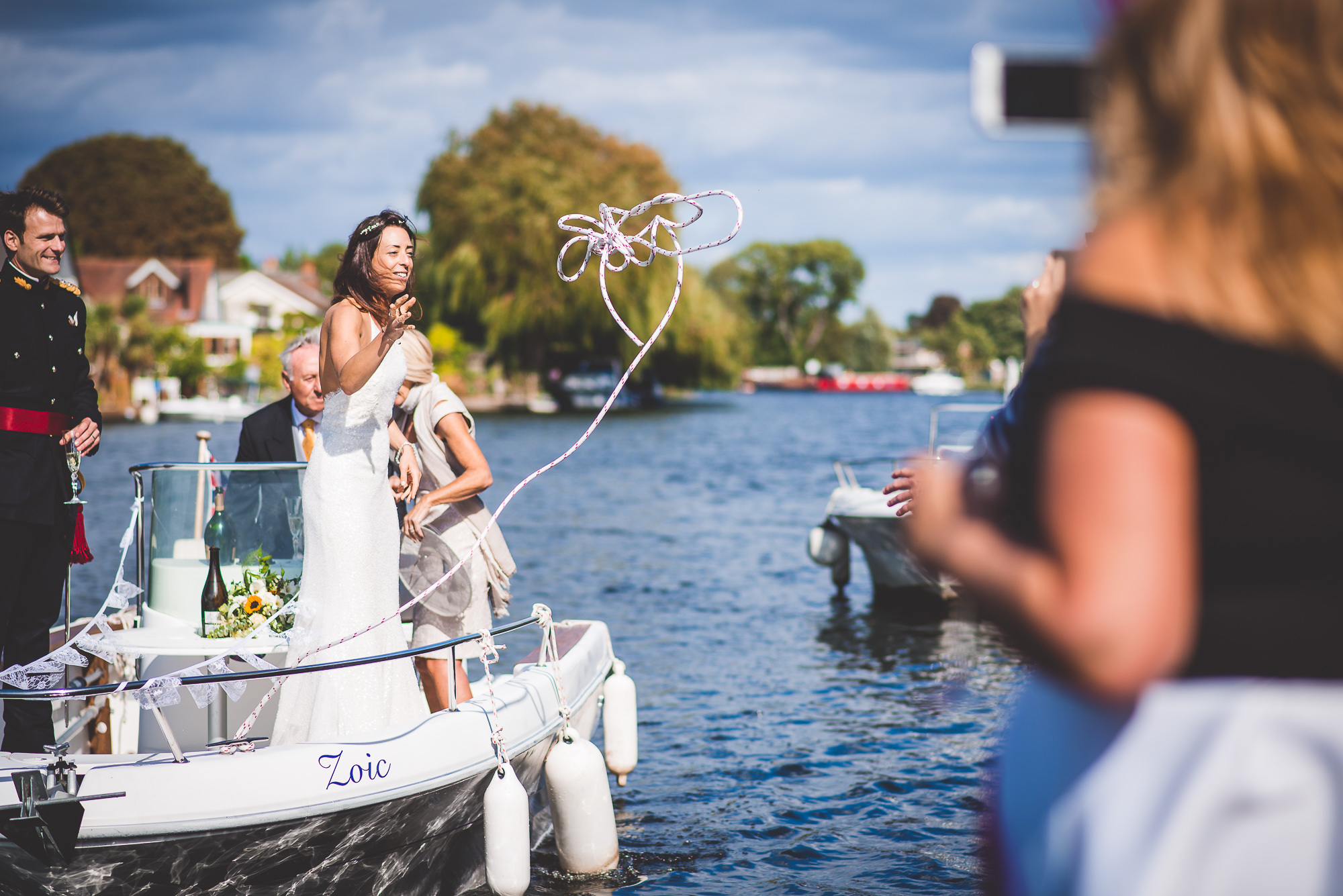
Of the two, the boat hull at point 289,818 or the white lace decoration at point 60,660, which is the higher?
the white lace decoration at point 60,660

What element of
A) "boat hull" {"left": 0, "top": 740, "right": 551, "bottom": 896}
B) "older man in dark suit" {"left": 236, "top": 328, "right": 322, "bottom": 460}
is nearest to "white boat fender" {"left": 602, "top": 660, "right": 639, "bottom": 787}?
"boat hull" {"left": 0, "top": 740, "right": 551, "bottom": 896}

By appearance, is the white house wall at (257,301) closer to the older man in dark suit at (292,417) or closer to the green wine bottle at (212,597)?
the older man in dark suit at (292,417)

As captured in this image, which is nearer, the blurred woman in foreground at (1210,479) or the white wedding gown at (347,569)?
the blurred woman in foreground at (1210,479)

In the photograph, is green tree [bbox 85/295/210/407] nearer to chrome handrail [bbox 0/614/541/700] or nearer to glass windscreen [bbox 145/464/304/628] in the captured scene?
glass windscreen [bbox 145/464/304/628]

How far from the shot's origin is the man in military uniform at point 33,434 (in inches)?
180

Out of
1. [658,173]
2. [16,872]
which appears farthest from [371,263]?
[658,173]

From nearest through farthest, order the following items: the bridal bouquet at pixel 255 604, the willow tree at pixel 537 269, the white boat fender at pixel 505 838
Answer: the white boat fender at pixel 505 838
the bridal bouquet at pixel 255 604
the willow tree at pixel 537 269

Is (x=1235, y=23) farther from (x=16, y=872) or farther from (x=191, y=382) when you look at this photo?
(x=191, y=382)

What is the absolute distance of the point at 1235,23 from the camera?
1219mm

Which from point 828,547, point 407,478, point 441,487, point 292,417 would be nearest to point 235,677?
point 407,478

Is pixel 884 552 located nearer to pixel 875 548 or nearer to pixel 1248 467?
pixel 875 548

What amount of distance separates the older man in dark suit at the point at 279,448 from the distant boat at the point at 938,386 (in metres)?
120

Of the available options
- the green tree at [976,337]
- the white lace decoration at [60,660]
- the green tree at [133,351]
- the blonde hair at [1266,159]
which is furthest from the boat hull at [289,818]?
the green tree at [976,337]

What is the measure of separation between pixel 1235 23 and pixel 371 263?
369cm
